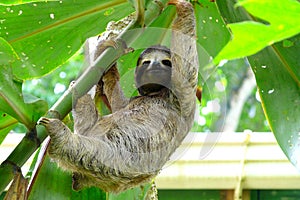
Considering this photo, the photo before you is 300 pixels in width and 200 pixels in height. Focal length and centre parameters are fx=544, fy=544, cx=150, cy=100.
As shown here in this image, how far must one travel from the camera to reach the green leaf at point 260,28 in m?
0.30

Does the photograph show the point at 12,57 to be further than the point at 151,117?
No

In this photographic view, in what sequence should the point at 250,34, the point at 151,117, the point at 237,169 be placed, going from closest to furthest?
the point at 250,34 < the point at 151,117 < the point at 237,169

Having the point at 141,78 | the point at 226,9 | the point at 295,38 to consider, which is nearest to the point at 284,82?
the point at 295,38

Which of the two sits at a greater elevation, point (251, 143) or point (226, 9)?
point (226, 9)

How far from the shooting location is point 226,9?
1332 mm

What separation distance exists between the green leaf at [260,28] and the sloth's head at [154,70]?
34.8 inches

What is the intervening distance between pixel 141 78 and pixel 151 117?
110 millimetres

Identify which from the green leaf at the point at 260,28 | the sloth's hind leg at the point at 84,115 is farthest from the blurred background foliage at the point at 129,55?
the green leaf at the point at 260,28

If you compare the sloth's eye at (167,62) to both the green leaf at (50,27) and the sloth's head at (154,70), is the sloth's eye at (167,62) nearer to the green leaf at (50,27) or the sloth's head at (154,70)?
the sloth's head at (154,70)

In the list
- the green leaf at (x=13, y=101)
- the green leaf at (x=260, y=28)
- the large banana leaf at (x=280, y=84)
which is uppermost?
the green leaf at (x=260, y=28)

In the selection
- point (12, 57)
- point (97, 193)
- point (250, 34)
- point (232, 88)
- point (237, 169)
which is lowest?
point (232, 88)

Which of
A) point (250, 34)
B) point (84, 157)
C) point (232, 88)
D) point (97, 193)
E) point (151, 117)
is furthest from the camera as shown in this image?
point (232, 88)

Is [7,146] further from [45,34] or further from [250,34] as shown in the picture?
[250,34]

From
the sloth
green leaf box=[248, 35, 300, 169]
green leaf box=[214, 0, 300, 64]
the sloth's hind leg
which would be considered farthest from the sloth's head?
green leaf box=[214, 0, 300, 64]
